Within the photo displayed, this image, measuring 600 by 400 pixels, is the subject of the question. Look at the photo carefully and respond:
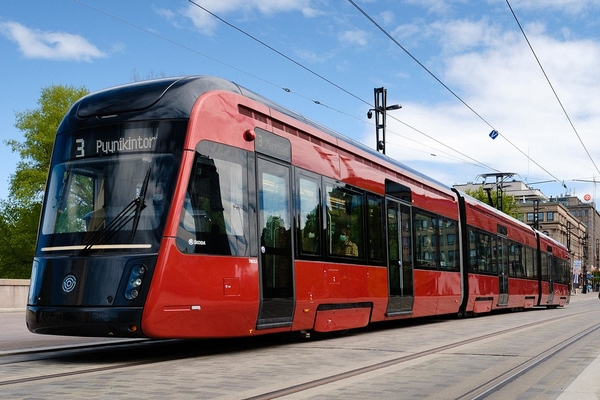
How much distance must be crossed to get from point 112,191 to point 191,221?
99cm

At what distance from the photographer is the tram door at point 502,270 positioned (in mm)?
23658

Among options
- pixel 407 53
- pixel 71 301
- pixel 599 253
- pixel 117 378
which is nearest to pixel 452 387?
pixel 117 378

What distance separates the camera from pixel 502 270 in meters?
24.0

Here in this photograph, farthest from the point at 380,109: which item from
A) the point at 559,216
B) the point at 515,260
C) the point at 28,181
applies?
the point at 559,216

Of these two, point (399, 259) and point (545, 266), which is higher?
point (545, 266)

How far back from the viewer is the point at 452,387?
7.09 metres

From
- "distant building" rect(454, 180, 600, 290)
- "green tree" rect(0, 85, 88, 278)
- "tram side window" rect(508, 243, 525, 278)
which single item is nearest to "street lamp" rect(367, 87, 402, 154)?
"tram side window" rect(508, 243, 525, 278)

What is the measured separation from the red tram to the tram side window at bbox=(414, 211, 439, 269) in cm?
392

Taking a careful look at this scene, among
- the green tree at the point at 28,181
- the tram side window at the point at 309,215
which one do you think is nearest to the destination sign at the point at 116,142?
the tram side window at the point at 309,215

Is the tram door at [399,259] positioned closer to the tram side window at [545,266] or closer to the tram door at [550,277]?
the tram side window at [545,266]

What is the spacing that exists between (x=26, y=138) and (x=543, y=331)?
148 feet

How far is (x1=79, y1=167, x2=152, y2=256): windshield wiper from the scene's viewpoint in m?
8.80

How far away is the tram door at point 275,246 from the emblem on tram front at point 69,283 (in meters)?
2.38

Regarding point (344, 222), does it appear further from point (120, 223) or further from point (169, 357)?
point (120, 223)
